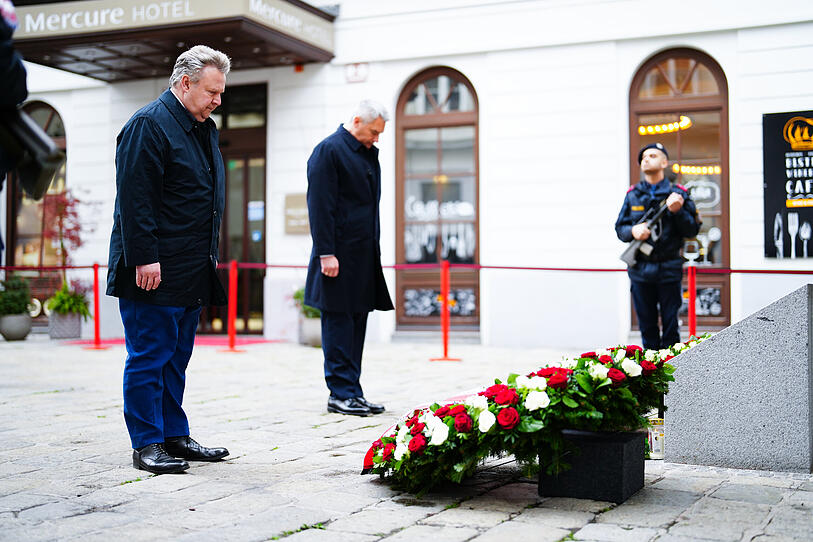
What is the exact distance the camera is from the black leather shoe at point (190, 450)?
4.56 metres

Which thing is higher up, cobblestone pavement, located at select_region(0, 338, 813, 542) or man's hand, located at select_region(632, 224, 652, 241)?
man's hand, located at select_region(632, 224, 652, 241)

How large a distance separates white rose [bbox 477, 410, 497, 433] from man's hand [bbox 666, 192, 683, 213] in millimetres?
3632

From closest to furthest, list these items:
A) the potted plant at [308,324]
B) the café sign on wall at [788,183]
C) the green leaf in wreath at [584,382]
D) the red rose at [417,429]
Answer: the green leaf in wreath at [584,382], the red rose at [417,429], the café sign on wall at [788,183], the potted plant at [308,324]

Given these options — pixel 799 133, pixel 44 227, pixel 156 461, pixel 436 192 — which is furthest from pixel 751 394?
pixel 44 227

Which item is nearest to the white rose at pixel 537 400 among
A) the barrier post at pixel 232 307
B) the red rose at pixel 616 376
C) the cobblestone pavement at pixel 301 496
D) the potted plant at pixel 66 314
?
the red rose at pixel 616 376

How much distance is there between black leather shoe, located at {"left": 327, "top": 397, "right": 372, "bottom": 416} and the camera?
6020 millimetres

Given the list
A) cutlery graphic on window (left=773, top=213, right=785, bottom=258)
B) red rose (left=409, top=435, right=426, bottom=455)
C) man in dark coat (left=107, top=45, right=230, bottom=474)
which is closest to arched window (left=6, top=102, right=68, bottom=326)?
cutlery graphic on window (left=773, top=213, right=785, bottom=258)

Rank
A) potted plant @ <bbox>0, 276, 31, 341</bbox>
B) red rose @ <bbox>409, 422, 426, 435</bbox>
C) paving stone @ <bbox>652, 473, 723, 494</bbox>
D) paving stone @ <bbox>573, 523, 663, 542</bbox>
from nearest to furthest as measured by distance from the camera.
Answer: paving stone @ <bbox>573, 523, 663, 542</bbox>
red rose @ <bbox>409, 422, 426, 435</bbox>
paving stone @ <bbox>652, 473, 723, 494</bbox>
potted plant @ <bbox>0, 276, 31, 341</bbox>

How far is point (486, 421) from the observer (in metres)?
3.58

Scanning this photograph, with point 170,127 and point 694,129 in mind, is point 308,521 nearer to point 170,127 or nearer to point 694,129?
point 170,127

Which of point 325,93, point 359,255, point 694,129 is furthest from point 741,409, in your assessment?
point 325,93

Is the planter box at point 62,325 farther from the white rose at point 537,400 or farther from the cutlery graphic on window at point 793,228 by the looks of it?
the white rose at point 537,400

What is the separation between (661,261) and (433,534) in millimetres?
4205

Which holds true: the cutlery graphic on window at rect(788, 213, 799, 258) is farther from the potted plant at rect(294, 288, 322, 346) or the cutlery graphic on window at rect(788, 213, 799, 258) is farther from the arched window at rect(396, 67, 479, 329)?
the potted plant at rect(294, 288, 322, 346)
